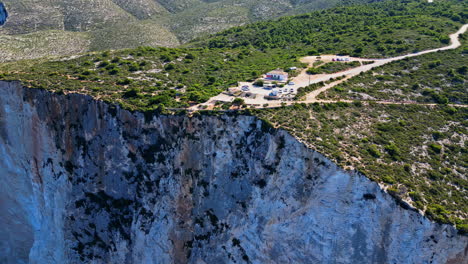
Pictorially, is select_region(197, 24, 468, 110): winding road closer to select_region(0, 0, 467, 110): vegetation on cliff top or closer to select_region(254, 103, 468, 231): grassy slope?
select_region(0, 0, 467, 110): vegetation on cliff top

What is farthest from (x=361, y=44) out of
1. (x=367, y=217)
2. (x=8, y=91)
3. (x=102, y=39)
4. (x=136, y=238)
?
(x=102, y=39)

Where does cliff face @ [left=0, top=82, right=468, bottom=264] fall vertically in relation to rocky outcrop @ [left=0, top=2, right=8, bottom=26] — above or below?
below

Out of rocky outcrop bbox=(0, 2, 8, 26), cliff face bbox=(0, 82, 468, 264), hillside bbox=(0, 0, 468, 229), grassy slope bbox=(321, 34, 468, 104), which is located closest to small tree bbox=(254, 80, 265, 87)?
hillside bbox=(0, 0, 468, 229)

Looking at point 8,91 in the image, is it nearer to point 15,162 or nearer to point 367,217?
point 15,162

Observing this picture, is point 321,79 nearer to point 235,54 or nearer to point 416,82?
point 416,82

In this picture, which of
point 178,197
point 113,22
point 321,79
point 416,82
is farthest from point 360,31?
point 113,22

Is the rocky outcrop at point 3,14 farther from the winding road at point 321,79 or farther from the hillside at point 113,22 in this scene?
the winding road at point 321,79
